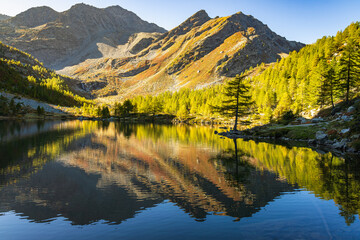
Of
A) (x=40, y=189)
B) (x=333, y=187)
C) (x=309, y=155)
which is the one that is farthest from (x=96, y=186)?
(x=309, y=155)

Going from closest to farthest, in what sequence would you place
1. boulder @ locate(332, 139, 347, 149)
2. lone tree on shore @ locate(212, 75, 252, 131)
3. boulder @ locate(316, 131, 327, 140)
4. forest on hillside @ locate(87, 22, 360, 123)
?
boulder @ locate(332, 139, 347, 149), boulder @ locate(316, 131, 327, 140), forest on hillside @ locate(87, 22, 360, 123), lone tree on shore @ locate(212, 75, 252, 131)

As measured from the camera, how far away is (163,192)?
19297 millimetres

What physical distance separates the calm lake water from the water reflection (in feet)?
0.27

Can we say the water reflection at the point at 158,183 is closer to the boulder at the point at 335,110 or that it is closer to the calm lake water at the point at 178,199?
the calm lake water at the point at 178,199

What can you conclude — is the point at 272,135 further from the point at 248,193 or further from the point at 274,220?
the point at 274,220

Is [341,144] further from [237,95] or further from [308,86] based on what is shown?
[308,86]

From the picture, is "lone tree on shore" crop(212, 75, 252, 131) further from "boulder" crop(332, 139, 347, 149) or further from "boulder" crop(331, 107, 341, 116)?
"boulder" crop(332, 139, 347, 149)

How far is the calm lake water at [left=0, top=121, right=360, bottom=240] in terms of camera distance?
12875 mm

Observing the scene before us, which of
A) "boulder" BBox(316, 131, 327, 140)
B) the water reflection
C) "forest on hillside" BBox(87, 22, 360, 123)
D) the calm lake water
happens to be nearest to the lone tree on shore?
"forest on hillside" BBox(87, 22, 360, 123)

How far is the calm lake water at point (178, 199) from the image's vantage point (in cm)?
1288

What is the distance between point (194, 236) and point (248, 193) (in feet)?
28.1

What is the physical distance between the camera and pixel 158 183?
71.4ft

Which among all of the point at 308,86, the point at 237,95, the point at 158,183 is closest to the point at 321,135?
the point at 237,95

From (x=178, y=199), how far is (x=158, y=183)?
180 inches
